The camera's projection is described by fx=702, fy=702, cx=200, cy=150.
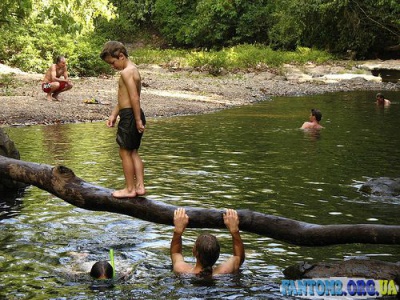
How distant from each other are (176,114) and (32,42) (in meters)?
12.7

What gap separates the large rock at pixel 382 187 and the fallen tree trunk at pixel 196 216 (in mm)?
5225

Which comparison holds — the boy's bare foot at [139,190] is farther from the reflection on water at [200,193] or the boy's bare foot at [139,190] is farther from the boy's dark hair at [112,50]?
the boy's dark hair at [112,50]

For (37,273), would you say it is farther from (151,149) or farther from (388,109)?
(388,109)

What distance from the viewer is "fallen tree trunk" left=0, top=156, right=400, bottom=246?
6590mm

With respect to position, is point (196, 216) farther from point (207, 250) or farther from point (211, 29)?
point (211, 29)

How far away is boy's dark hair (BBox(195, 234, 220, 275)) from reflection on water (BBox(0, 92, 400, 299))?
23 cm

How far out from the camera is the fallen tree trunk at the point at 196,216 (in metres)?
6.59

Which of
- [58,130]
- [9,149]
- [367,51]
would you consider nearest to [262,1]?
[367,51]

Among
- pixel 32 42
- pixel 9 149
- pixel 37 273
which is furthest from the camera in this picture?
pixel 32 42

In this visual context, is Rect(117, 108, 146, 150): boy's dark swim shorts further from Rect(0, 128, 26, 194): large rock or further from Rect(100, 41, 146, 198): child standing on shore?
Rect(0, 128, 26, 194): large rock

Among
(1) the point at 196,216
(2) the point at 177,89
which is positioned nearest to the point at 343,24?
(2) the point at 177,89

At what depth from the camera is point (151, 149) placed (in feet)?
54.0

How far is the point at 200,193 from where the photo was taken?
39.0ft

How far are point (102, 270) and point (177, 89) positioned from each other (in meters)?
22.1
